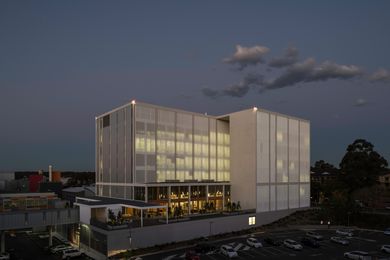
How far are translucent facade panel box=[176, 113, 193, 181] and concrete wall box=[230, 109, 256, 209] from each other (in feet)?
33.2

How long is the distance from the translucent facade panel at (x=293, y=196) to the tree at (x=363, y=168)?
13211mm

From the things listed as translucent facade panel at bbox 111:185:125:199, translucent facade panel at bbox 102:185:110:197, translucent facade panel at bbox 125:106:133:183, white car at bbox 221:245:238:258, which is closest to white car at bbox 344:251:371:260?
white car at bbox 221:245:238:258

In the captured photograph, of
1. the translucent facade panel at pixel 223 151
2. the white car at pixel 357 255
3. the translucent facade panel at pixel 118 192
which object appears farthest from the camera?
the translucent facade panel at pixel 223 151

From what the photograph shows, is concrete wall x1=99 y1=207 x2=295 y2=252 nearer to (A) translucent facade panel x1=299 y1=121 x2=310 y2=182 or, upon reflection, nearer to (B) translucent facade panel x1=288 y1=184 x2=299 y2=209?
(B) translucent facade panel x1=288 y1=184 x2=299 y2=209

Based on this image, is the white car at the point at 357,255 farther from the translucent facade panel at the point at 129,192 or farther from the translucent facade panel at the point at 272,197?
the translucent facade panel at the point at 129,192

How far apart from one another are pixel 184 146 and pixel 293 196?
2745cm

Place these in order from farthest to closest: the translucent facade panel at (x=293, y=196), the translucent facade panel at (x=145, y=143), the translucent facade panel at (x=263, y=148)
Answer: the translucent facade panel at (x=293, y=196) < the translucent facade panel at (x=263, y=148) < the translucent facade panel at (x=145, y=143)

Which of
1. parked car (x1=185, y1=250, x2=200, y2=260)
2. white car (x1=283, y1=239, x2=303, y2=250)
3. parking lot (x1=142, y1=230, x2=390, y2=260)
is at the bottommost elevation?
parking lot (x1=142, y1=230, x2=390, y2=260)

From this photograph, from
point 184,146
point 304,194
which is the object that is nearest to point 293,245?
point 184,146

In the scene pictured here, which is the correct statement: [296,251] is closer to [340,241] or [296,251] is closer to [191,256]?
[340,241]

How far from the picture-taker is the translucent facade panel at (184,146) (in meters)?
69.5

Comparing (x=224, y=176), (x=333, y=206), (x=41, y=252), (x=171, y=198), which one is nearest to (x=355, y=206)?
(x=333, y=206)

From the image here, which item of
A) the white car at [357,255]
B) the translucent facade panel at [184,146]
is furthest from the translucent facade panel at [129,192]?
the white car at [357,255]

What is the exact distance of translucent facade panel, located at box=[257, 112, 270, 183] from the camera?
2778 inches
